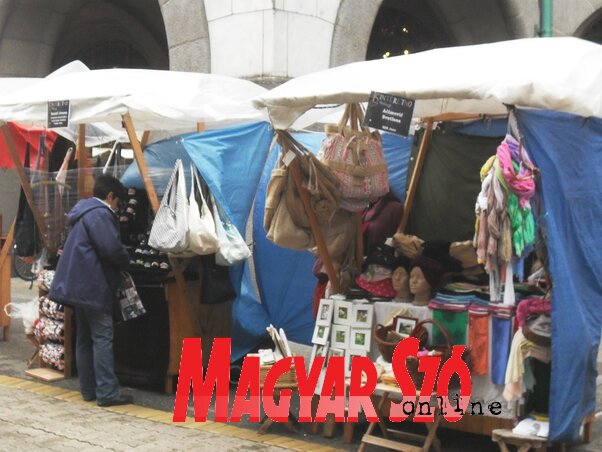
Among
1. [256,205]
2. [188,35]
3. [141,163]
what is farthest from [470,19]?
[141,163]

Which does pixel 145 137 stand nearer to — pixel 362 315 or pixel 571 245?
pixel 362 315

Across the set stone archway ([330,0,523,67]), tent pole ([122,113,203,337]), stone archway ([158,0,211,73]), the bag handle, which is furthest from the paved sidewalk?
stone archway ([330,0,523,67])

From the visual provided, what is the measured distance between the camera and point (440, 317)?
587 cm

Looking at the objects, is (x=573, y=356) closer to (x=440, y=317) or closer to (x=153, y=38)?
(x=440, y=317)

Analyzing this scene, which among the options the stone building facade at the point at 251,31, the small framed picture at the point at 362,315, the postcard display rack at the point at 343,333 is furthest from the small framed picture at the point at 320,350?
the stone building facade at the point at 251,31

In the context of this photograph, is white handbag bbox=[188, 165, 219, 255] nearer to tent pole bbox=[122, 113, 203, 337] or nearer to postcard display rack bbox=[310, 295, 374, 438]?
tent pole bbox=[122, 113, 203, 337]

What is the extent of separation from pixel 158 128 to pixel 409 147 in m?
2.64

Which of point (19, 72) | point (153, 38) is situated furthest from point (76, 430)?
point (153, 38)

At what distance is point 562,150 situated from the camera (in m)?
5.21

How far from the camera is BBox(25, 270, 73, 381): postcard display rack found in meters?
8.03

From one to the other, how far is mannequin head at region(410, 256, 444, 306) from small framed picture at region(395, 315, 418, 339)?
183 mm

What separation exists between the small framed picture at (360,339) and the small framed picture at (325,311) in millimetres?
220

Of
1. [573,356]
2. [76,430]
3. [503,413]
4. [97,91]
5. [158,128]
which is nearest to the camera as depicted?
[573,356]

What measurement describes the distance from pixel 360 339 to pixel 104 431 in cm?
203
